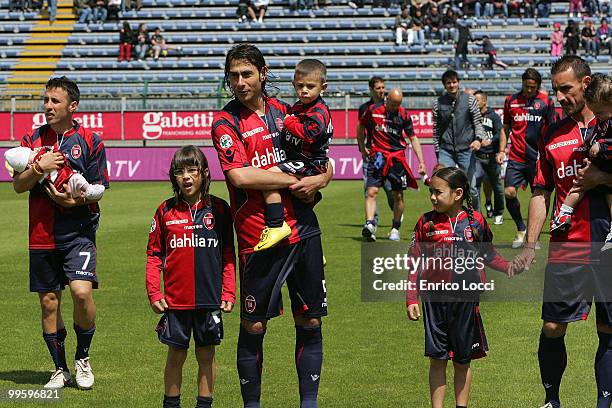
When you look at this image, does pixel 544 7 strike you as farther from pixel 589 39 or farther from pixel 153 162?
pixel 153 162

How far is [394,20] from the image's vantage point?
40.1m

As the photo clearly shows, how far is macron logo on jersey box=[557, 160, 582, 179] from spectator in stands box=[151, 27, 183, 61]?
3423 cm

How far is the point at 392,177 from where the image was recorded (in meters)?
15.7

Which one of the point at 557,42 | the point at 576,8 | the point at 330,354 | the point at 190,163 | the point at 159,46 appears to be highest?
the point at 576,8

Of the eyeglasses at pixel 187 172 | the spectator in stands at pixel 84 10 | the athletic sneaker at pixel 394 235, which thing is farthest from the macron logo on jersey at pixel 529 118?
the spectator in stands at pixel 84 10

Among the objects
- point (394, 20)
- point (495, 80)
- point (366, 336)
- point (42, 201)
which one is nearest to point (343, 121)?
point (495, 80)

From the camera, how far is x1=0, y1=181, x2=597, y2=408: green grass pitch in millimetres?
7523

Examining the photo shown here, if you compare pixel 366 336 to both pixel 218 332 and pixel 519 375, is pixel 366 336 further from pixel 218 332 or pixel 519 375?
pixel 218 332

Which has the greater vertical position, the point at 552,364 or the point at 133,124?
the point at 552,364

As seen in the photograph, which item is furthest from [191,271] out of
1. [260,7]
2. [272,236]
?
[260,7]

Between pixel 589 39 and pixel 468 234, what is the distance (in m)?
31.0

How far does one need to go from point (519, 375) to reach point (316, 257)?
7.78ft

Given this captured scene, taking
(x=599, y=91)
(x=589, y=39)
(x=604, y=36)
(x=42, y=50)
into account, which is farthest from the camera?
(x=42, y=50)

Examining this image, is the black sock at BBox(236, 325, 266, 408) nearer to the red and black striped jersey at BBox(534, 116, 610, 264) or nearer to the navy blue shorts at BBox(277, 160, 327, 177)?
the navy blue shorts at BBox(277, 160, 327, 177)
